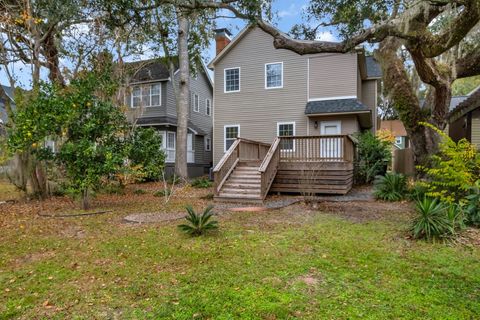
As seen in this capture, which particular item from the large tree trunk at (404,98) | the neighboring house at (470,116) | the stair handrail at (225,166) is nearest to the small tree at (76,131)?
the stair handrail at (225,166)

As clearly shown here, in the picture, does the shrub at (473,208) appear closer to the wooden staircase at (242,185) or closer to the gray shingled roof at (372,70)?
the wooden staircase at (242,185)

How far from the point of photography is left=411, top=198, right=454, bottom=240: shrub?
202 inches

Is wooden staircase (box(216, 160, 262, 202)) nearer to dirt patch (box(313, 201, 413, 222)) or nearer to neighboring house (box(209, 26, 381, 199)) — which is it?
neighboring house (box(209, 26, 381, 199))

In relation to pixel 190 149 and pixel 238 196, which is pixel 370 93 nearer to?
pixel 190 149

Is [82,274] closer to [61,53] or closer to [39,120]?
[39,120]

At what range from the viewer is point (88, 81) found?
7867 mm

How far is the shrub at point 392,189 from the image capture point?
29.8ft

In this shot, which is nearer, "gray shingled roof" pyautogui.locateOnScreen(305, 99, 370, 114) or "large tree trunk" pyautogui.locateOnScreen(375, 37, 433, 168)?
"large tree trunk" pyautogui.locateOnScreen(375, 37, 433, 168)

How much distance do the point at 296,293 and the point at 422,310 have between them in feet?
3.85

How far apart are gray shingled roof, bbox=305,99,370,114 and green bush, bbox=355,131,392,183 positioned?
1290 millimetres

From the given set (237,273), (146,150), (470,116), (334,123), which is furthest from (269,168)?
(470,116)

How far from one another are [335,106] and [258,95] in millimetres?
3799

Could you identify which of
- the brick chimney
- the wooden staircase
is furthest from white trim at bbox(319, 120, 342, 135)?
the brick chimney

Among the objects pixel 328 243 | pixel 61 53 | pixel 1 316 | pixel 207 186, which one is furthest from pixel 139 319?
pixel 61 53
